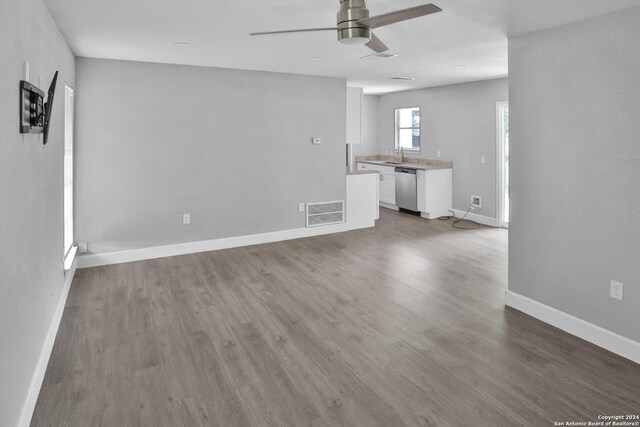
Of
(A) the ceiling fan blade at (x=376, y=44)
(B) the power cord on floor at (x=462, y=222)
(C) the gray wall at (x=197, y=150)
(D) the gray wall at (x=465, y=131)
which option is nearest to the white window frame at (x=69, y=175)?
(C) the gray wall at (x=197, y=150)

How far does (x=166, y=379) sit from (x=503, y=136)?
5.94 metres

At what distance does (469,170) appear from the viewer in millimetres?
7117

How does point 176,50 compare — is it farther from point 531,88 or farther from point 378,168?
point 378,168

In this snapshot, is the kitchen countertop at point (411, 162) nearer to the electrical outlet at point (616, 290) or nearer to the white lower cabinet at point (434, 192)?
the white lower cabinet at point (434, 192)

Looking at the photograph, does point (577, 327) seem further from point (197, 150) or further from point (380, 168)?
point (380, 168)

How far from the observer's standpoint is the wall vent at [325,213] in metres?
6.16

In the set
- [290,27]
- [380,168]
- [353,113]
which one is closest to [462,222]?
[380,168]

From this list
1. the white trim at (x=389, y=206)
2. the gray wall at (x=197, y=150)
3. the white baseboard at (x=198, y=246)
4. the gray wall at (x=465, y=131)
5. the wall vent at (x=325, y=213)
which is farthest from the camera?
the white trim at (x=389, y=206)

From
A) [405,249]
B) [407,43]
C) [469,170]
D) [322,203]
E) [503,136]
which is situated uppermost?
[407,43]

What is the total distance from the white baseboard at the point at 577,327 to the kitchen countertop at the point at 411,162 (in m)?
4.09

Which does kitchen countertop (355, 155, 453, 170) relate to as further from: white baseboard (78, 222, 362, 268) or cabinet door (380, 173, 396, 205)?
white baseboard (78, 222, 362, 268)

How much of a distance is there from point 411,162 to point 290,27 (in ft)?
18.0

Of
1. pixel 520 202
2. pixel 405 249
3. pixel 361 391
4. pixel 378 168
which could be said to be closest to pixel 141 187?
pixel 405 249

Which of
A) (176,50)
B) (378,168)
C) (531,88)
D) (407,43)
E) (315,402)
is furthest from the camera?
(378,168)
